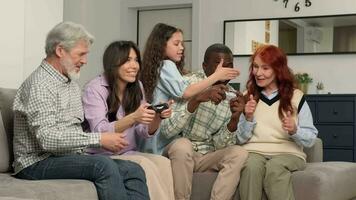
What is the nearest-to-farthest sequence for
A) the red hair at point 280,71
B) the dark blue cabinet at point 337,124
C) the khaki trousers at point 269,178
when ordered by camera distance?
the khaki trousers at point 269,178
the red hair at point 280,71
the dark blue cabinet at point 337,124

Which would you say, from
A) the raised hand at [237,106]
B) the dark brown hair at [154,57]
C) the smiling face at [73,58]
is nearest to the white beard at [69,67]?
the smiling face at [73,58]

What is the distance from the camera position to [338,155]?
17.5 ft

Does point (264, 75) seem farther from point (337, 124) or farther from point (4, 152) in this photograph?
point (337, 124)

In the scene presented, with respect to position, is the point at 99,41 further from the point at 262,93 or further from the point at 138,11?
the point at 262,93

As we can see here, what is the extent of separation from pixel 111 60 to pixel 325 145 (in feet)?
10.2

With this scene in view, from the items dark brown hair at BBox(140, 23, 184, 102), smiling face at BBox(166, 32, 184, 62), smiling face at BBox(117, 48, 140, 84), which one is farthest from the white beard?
smiling face at BBox(166, 32, 184, 62)

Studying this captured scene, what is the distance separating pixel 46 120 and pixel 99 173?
309 mm

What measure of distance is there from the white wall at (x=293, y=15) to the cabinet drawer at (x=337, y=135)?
62 centimetres

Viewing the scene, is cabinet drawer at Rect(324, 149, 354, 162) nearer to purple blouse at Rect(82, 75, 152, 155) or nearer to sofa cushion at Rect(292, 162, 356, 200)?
sofa cushion at Rect(292, 162, 356, 200)

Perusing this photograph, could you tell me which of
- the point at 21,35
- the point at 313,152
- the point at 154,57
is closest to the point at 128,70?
the point at 154,57

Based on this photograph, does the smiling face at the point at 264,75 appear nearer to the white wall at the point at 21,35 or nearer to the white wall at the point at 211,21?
the white wall at the point at 21,35

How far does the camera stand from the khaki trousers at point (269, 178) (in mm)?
2744

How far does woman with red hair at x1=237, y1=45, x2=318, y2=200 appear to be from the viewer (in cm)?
282

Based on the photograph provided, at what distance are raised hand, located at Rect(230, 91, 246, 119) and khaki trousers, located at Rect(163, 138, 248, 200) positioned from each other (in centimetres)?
17
